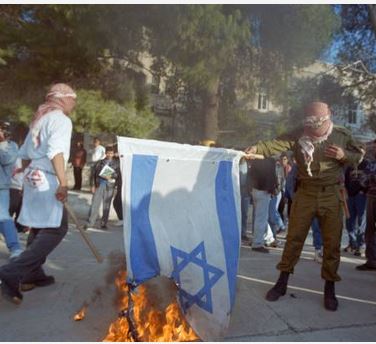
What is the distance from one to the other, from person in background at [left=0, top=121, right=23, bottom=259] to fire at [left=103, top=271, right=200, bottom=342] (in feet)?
7.53

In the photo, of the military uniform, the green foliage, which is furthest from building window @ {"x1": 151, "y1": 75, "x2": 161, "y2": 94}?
the military uniform

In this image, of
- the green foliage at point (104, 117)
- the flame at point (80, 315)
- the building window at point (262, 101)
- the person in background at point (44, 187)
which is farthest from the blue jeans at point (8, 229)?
the building window at point (262, 101)

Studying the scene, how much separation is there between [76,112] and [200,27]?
3676 mm

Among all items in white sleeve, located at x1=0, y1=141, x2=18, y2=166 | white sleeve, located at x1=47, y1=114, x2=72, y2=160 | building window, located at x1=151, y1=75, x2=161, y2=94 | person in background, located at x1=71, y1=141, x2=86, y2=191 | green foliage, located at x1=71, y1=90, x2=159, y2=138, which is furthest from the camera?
building window, located at x1=151, y1=75, x2=161, y2=94

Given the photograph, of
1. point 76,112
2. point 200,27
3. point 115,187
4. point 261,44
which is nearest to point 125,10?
point 200,27

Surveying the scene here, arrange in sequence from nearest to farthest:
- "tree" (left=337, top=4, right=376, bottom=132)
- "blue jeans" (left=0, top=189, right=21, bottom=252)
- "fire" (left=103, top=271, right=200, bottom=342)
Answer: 1. "fire" (left=103, top=271, right=200, bottom=342)
2. "blue jeans" (left=0, top=189, right=21, bottom=252)
3. "tree" (left=337, top=4, right=376, bottom=132)

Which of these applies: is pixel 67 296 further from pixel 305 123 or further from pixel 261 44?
pixel 261 44

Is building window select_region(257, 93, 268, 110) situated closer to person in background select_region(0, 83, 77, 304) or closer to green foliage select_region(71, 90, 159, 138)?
green foliage select_region(71, 90, 159, 138)

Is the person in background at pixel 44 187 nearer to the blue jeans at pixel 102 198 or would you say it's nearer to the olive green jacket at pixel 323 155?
the olive green jacket at pixel 323 155

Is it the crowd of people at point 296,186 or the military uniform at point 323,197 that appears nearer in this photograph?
the crowd of people at point 296,186

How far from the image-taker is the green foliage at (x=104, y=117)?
11.2m

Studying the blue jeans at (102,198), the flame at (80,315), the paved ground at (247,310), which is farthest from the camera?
the blue jeans at (102,198)

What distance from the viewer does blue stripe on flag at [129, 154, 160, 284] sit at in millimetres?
2840

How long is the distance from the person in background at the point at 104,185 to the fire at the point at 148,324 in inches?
182
